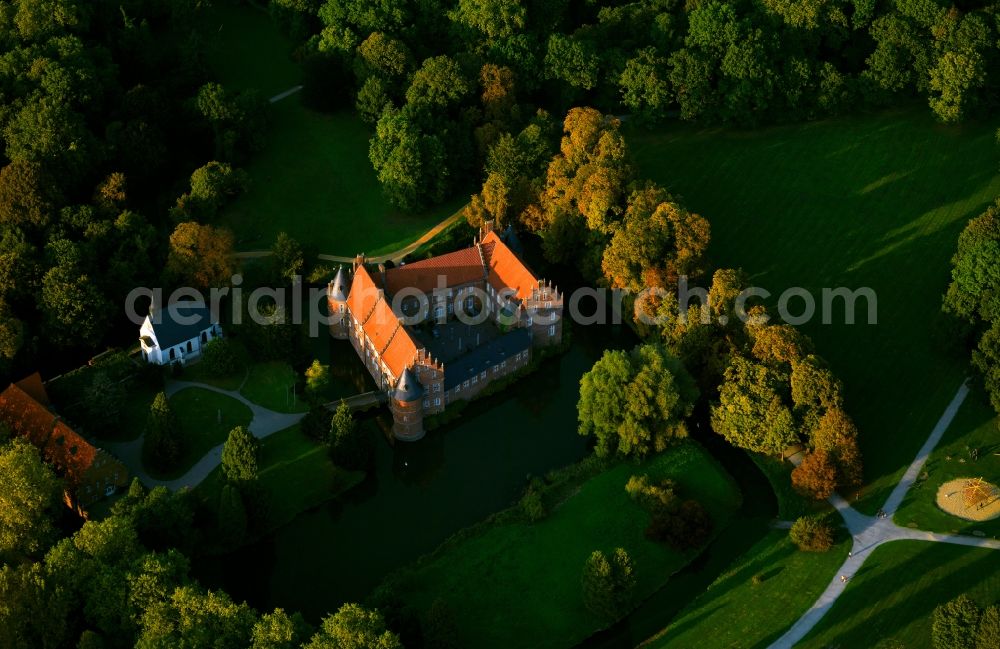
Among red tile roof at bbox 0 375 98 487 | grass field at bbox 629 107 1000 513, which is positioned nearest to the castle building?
grass field at bbox 629 107 1000 513

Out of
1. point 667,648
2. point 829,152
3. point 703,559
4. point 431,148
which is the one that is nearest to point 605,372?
point 703,559

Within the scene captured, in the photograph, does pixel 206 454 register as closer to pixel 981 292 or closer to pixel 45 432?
pixel 45 432

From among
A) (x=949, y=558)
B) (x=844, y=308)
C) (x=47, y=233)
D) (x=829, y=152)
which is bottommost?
(x=949, y=558)

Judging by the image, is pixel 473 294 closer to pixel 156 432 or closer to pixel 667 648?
pixel 156 432

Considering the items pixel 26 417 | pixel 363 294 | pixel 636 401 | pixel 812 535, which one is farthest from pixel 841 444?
pixel 26 417

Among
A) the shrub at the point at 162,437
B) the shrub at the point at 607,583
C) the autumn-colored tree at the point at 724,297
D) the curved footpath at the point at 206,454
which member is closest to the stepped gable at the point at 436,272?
the curved footpath at the point at 206,454

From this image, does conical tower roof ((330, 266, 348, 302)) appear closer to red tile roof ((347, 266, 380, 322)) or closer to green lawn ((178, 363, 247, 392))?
red tile roof ((347, 266, 380, 322))

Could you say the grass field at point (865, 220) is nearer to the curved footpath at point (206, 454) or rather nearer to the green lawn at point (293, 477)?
the green lawn at point (293, 477)
